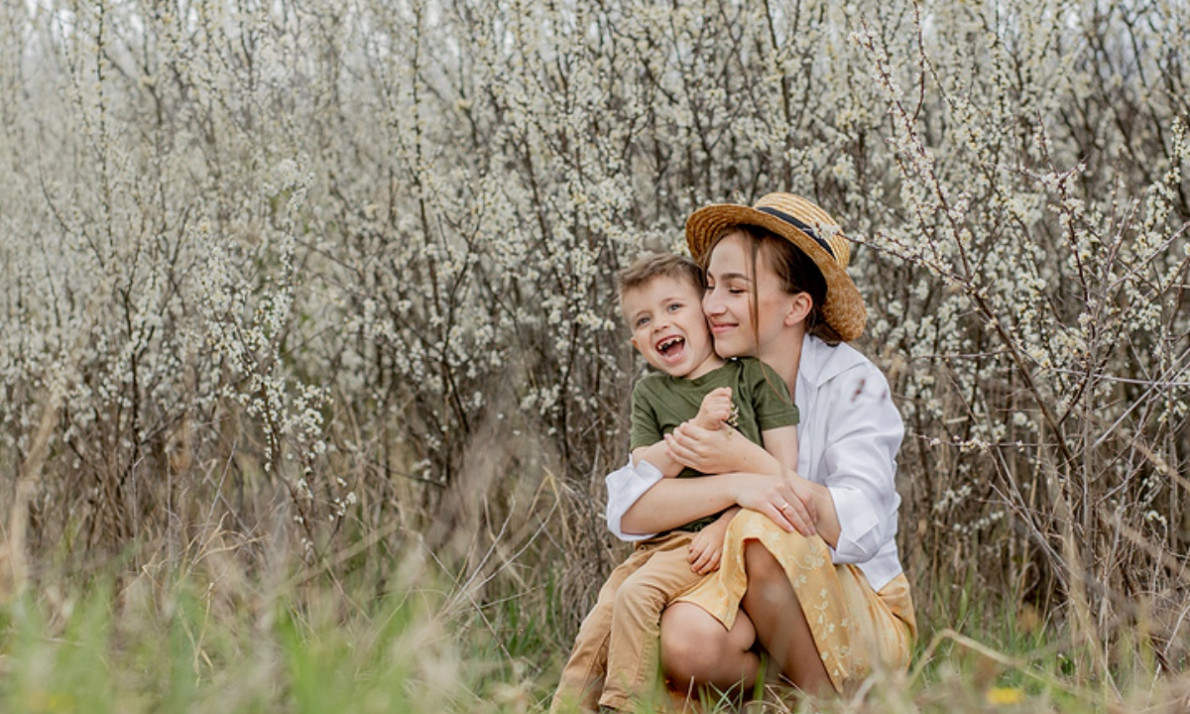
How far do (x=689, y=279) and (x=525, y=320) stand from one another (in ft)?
5.50

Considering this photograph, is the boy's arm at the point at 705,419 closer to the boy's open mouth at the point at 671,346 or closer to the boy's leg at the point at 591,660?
the boy's open mouth at the point at 671,346

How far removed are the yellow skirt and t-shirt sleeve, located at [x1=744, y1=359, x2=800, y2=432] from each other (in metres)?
0.23

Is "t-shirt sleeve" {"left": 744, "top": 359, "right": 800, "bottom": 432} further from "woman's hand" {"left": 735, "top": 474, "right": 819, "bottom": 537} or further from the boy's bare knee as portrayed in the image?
the boy's bare knee

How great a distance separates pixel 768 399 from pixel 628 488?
33 cm

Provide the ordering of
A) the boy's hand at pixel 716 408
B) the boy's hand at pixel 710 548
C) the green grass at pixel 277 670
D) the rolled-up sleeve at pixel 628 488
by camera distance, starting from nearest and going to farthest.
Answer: the green grass at pixel 277 670
the boy's hand at pixel 716 408
the boy's hand at pixel 710 548
the rolled-up sleeve at pixel 628 488

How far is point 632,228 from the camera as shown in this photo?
3.77m

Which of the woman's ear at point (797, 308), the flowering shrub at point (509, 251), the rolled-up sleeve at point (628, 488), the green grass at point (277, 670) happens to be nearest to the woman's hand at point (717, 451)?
the rolled-up sleeve at point (628, 488)

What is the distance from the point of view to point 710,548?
2.51 meters

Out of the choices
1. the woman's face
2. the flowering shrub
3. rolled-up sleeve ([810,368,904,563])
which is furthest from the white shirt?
the flowering shrub

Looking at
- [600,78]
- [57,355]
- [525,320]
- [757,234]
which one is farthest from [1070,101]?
[57,355]

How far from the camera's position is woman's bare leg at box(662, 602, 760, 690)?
2414 millimetres

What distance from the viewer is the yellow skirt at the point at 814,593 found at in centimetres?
240

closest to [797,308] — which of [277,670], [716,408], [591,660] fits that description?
[716,408]

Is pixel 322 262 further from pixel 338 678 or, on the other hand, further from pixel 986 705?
pixel 986 705
